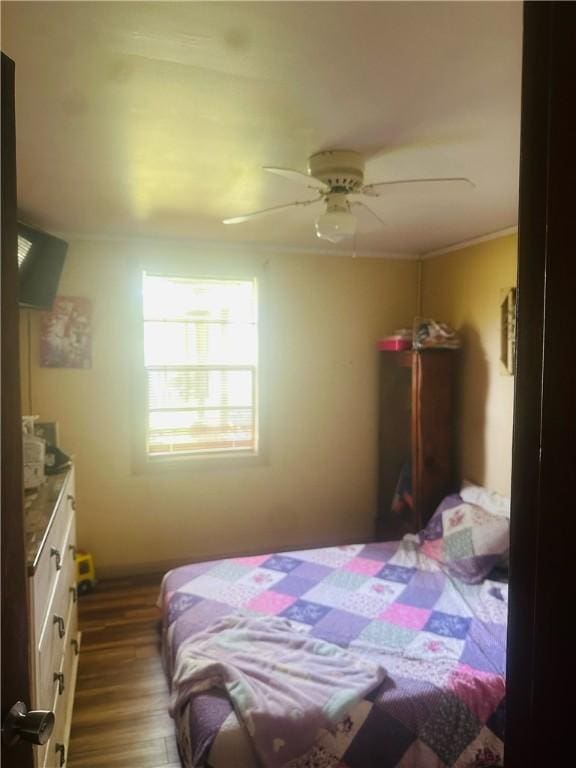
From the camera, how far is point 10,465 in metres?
0.82

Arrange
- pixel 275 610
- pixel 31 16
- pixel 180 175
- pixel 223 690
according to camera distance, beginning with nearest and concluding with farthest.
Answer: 1. pixel 31 16
2. pixel 223 690
3. pixel 180 175
4. pixel 275 610

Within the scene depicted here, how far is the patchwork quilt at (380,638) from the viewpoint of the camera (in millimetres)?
1773

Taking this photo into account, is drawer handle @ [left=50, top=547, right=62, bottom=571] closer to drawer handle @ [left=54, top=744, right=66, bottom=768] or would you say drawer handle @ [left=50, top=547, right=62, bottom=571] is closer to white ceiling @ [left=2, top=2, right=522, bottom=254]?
drawer handle @ [left=54, top=744, right=66, bottom=768]

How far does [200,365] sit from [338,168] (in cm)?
212

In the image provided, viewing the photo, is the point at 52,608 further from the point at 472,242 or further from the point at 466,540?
the point at 472,242

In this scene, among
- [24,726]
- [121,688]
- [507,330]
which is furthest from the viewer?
[507,330]

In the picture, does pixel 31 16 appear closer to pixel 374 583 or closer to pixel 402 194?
pixel 402 194

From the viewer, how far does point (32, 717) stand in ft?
2.71

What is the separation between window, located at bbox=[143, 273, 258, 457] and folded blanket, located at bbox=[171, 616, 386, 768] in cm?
174

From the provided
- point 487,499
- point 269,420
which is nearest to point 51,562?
point 269,420

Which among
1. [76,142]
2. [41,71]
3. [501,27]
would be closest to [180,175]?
[76,142]

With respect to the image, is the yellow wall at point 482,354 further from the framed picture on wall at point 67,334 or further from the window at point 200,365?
the framed picture on wall at point 67,334

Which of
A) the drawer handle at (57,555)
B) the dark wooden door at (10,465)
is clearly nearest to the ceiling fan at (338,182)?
the dark wooden door at (10,465)

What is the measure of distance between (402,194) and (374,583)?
2035 millimetres
